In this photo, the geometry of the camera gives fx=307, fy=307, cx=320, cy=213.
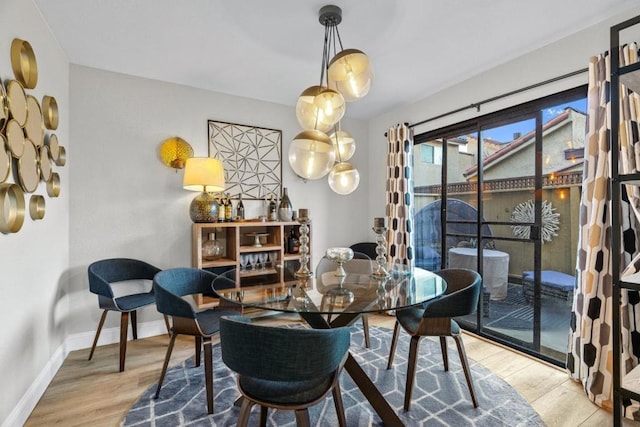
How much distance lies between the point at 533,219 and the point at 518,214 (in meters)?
0.13

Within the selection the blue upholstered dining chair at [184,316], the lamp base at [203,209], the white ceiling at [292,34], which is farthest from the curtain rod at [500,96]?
the blue upholstered dining chair at [184,316]

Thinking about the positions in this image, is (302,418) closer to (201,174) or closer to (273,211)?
(201,174)

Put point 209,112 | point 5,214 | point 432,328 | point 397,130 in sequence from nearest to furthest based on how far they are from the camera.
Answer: point 5,214 → point 432,328 → point 209,112 → point 397,130

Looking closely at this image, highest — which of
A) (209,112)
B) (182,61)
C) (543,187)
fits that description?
(182,61)

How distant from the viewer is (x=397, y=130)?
367 centimetres

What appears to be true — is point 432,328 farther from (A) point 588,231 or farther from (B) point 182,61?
(B) point 182,61

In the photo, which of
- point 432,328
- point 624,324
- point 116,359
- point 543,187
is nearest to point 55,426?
point 116,359

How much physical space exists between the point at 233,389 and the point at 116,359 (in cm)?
119

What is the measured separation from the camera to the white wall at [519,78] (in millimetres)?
2170

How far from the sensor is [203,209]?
115 inches

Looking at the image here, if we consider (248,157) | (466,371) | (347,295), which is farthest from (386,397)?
(248,157)

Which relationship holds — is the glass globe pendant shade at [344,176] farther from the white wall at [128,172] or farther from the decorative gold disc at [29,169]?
the decorative gold disc at [29,169]

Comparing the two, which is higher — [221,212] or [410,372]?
[221,212]

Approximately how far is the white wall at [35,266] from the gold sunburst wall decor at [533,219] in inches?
140
